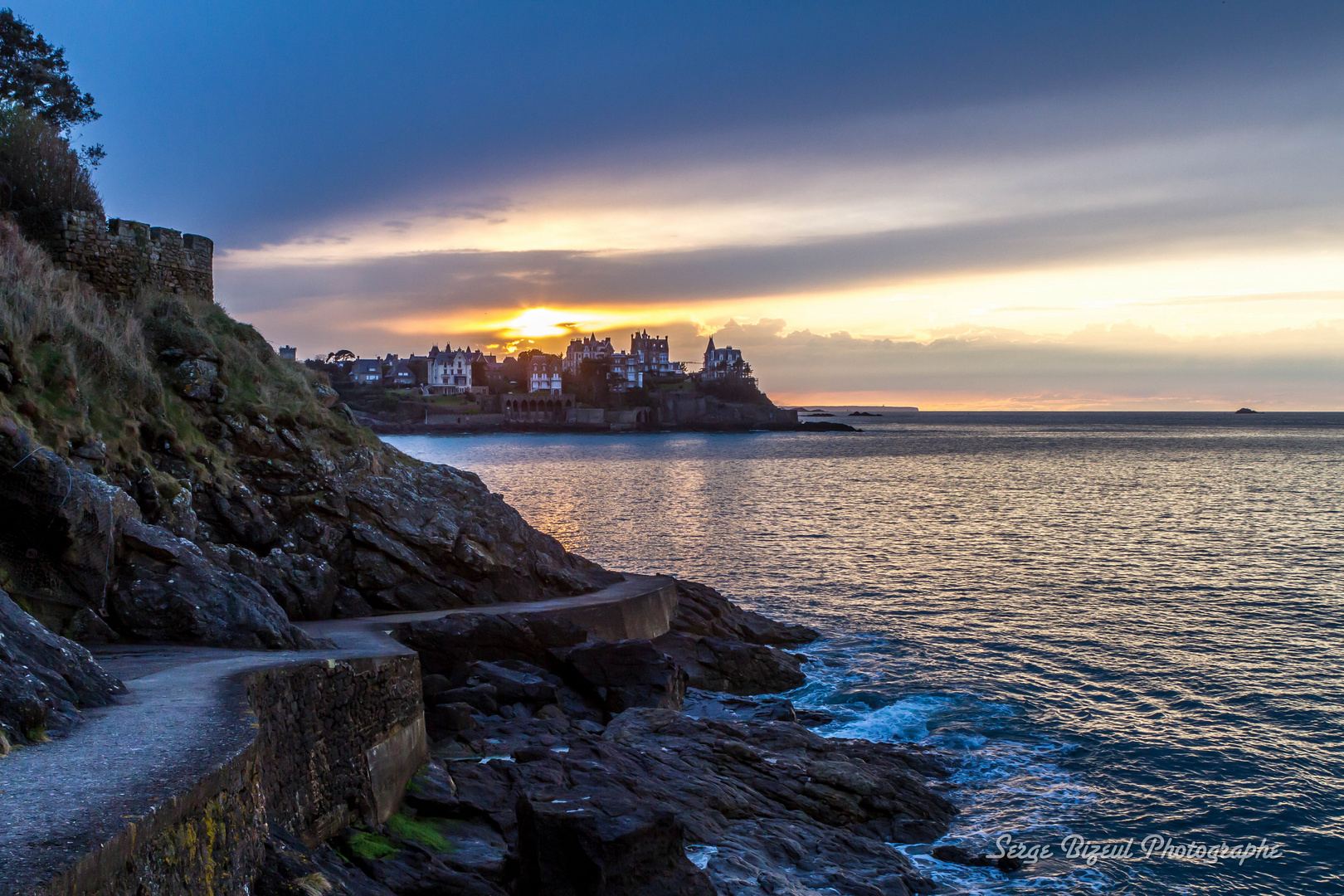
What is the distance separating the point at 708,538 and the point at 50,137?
33.7 metres

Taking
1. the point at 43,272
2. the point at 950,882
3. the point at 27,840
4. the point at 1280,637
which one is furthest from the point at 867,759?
the point at 43,272

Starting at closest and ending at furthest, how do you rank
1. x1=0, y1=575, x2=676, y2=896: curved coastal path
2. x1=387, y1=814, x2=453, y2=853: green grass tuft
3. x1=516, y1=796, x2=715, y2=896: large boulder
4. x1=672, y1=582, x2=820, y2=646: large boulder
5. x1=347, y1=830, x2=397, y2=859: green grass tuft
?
x1=0, y1=575, x2=676, y2=896: curved coastal path < x1=516, y1=796, x2=715, y2=896: large boulder < x1=347, y1=830, x2=397, y2=859: green grass tuft < x1=387, y1=814, x2=453, y2=853: green grass tuft < x1=672, y1=582, x2=820, y2=646: large boulder

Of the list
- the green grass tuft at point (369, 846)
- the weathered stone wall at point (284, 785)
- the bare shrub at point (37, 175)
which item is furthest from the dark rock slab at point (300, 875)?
the bare shrub at point (37, 175)

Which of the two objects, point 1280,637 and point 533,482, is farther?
point 533,482

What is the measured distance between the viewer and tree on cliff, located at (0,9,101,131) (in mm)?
29047

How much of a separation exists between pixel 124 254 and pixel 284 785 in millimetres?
15709

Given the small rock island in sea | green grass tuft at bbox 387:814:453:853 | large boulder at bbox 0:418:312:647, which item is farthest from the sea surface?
large boulder at bbox 0:418:312:647

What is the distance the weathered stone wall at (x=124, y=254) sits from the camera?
1956 centimetres

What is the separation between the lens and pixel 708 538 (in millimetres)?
48312

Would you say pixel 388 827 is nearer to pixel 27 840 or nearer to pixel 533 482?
pixel 27 840

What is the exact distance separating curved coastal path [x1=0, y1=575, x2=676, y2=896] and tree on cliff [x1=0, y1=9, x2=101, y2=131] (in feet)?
85.0

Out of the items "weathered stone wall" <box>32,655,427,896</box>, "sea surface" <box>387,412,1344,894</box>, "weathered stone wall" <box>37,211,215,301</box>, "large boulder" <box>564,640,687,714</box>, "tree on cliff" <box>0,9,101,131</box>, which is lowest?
"sea surface" <box>387,412,1344,894</box>

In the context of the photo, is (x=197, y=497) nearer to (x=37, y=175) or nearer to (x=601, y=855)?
(x=37, y=175)

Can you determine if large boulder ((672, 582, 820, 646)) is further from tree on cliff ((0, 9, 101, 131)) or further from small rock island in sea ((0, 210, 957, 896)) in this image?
tree on cliff ((0, 9, 101, 131))
